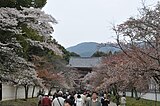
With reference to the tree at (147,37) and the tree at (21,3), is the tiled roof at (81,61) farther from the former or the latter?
the tree at (147,37)

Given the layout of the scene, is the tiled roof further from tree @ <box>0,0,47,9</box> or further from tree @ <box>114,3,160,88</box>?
tree @ <box>114,3,160,88</box>

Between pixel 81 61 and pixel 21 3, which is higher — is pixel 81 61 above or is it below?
above

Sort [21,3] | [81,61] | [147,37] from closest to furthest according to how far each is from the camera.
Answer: [147,37], [21,3], [81,61]

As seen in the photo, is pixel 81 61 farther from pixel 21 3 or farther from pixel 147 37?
pixel 147 37

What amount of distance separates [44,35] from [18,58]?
2.24 meters

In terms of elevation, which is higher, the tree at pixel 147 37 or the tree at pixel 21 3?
the tree at pixel 21 3

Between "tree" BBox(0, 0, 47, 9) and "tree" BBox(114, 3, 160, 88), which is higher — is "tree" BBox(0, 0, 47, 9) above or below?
above

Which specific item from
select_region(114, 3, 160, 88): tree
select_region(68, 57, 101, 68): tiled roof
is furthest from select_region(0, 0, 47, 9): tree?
select_region(68, 57, 101, 68): tiled roof

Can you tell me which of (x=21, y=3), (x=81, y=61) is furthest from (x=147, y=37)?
(x=81, y=61)

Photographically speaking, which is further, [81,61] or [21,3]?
[81,61]

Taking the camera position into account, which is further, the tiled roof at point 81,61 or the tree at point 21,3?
the tiled roof at point 81,61

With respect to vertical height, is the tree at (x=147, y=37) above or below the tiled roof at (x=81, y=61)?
below

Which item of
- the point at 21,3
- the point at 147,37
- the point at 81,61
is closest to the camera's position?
the point at 147,37

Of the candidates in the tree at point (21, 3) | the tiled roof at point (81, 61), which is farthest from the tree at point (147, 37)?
the tiled roof at point (81, 61)
